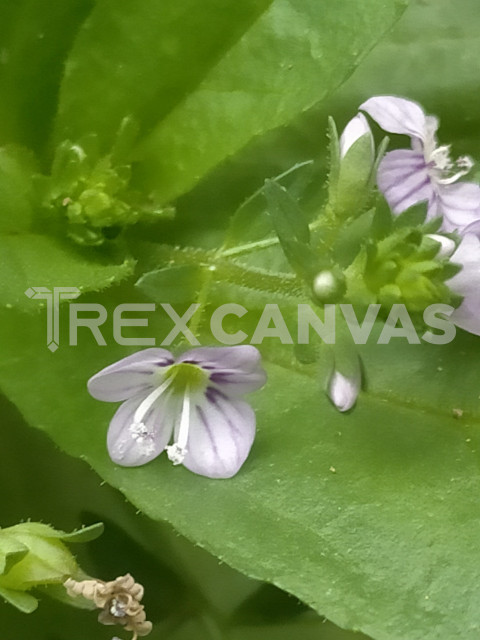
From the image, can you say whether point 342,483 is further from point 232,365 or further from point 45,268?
point 45,268

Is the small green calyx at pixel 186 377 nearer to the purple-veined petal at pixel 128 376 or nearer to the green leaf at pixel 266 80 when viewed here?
the purple-veined petal at pixel 128 376

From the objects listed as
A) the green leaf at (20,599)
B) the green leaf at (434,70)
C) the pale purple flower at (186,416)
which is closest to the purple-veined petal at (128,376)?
the pale purple flower at (186,416)

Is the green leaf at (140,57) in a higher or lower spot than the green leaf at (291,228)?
higher

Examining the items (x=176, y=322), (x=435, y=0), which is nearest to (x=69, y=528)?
(x=176, y=322)

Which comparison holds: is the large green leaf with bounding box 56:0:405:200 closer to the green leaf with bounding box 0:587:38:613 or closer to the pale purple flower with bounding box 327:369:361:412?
the pale purple flower with bounding box 327:369:361:412

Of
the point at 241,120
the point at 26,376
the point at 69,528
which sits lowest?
the point at 69,528

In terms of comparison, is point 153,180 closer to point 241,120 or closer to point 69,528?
point 241,120
